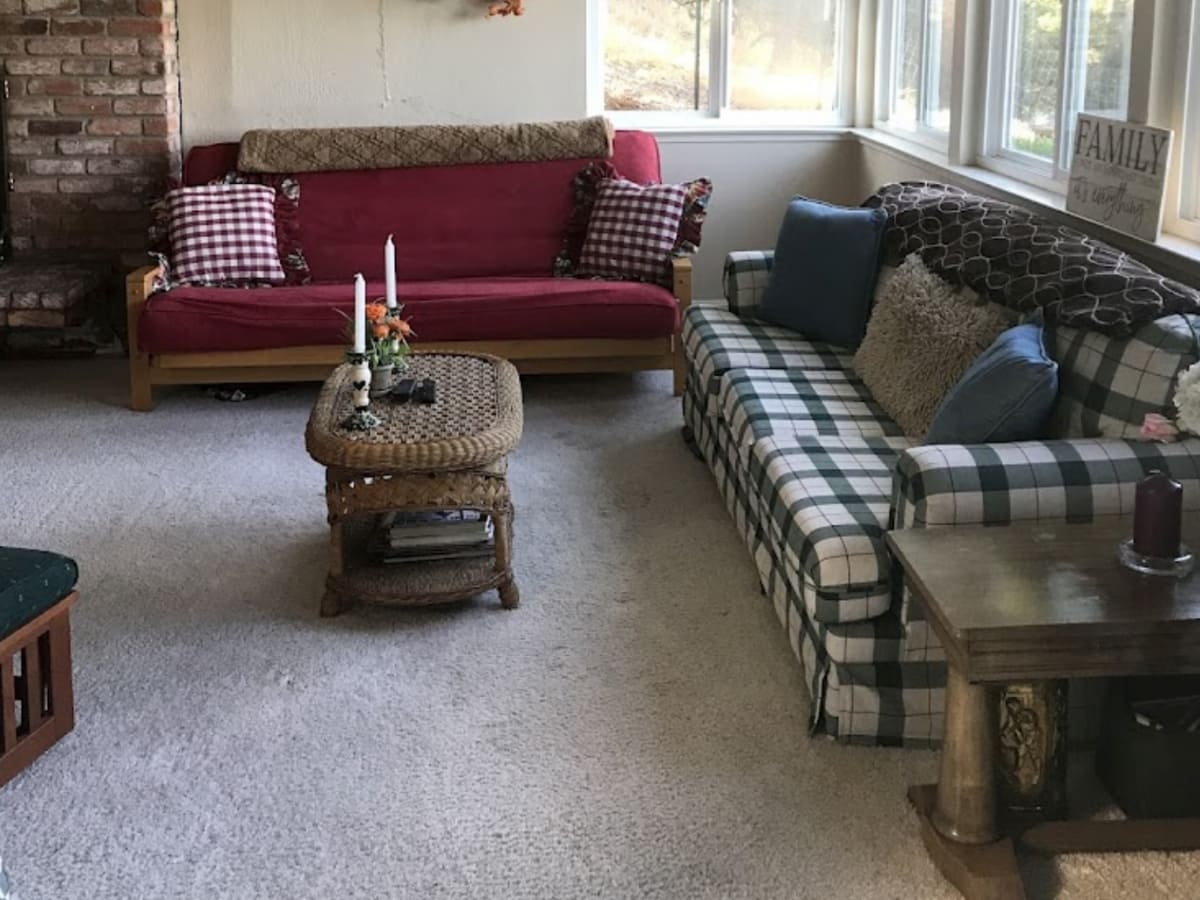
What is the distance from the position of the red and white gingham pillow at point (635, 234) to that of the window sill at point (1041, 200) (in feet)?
2.81

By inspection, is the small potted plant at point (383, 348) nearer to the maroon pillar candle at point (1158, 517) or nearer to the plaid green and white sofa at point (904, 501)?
the plaid green and white sofa at point (904, 501)

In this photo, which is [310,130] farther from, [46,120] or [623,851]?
[623,851]

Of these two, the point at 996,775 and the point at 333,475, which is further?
the point at 333,475

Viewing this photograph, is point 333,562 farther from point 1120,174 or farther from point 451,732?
point 1120,174

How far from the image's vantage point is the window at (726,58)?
589 cm

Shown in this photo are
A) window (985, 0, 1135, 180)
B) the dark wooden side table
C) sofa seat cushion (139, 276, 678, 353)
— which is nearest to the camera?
the dark wooden side table

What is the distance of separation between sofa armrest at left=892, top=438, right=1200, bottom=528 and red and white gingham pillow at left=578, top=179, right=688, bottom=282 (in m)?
2.56

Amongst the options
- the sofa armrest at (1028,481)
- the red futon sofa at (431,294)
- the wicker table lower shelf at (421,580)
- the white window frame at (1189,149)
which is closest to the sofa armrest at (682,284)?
the red futon sofa at (431,294)

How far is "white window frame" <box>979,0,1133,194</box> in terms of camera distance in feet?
13.3

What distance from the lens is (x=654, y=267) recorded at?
506 centimetres

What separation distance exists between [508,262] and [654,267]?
1.93ft

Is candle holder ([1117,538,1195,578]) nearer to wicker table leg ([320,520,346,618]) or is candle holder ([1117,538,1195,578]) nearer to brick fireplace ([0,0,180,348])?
wicker table leg ([320,520,346,618])

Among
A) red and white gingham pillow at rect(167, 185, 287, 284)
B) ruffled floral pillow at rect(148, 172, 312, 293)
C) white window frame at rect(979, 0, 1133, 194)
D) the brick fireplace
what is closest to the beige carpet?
red and white gingham pillow at rect(167, 185, 287, 284)

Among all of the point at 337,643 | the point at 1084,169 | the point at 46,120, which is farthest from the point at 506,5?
the point at 337,643
